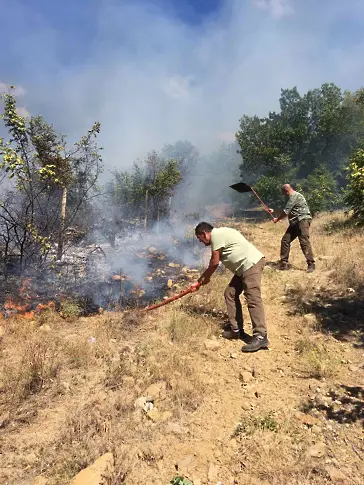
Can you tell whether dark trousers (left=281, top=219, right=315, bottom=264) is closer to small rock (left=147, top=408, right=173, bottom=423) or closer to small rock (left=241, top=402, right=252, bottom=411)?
small rock (left=241, top=402, right=252, bottom=411)

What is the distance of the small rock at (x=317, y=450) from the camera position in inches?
92.1

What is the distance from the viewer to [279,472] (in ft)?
7.25

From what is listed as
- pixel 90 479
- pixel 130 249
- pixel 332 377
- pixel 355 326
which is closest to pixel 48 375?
pixel 90 479

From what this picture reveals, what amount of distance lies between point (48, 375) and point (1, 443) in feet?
2.54

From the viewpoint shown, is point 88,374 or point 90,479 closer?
point 90,479

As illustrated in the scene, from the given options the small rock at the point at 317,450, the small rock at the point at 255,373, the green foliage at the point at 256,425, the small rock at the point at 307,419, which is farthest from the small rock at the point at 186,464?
the small rock at the point at 255,373

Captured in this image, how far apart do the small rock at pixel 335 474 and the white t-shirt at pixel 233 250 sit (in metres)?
1.99

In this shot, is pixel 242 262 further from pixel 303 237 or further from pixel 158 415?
pixel 303 237

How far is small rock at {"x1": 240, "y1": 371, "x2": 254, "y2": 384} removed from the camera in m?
3.31

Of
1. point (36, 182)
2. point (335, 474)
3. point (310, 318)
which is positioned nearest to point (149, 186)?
point (36, 182)

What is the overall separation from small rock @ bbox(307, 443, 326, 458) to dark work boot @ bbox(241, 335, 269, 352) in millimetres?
1388

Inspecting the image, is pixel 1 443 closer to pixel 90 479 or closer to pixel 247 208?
pixel 90 479

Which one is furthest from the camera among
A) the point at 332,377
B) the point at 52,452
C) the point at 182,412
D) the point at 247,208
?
the point at 247,208

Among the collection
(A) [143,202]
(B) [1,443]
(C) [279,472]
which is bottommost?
(C) [279,472]
